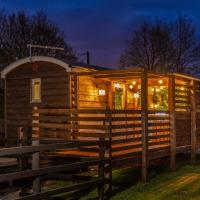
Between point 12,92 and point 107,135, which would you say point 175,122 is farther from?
point 12,92

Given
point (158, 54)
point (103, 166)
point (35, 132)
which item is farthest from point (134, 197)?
point (158, 54)

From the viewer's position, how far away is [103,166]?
27.6ft

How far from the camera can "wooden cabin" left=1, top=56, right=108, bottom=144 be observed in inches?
562

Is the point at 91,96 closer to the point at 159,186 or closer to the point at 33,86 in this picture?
the point at 33,86

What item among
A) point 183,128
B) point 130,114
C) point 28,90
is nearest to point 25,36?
point 28,90

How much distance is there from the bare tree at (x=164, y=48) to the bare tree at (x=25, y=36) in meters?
5.73

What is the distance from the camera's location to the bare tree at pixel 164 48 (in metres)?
35.2

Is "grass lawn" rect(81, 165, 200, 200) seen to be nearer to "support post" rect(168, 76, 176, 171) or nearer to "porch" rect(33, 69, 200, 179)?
"porch" rect(33, 69, 200, 179)

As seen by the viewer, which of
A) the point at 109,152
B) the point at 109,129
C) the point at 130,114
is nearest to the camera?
the point at 109,152

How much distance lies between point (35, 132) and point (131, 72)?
3.42 metres

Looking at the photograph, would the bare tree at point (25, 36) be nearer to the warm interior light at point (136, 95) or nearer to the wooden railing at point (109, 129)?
the warm interior light at point (136, 95)

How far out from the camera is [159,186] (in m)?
9.96

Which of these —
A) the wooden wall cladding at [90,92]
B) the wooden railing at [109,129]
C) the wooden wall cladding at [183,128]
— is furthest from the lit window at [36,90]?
the wooden wall cladding at [183,128]

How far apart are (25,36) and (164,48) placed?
1150 centimetres
